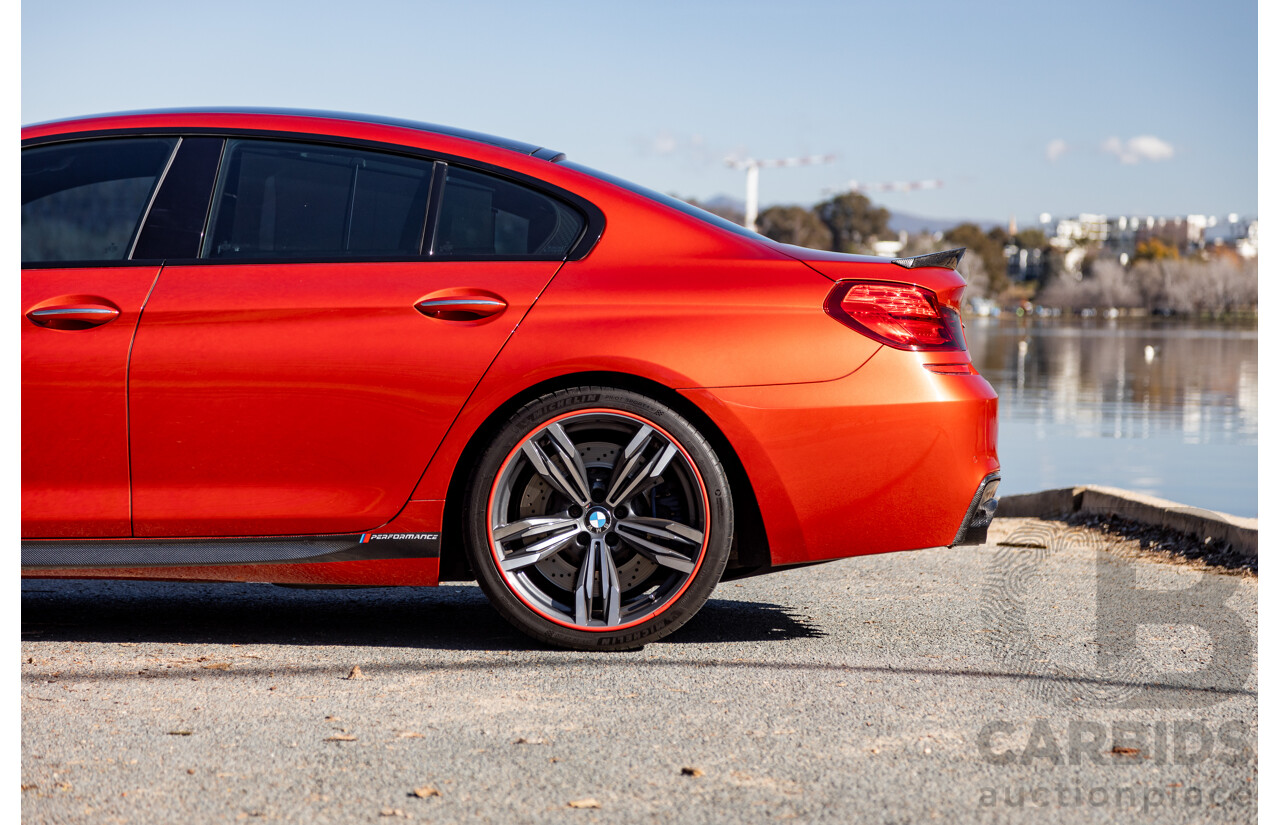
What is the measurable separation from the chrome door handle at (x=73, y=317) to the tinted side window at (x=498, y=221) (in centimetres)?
105

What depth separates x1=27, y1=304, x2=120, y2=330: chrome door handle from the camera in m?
3.87

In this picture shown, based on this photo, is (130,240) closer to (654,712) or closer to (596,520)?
(596,520)

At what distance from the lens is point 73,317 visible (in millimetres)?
3871

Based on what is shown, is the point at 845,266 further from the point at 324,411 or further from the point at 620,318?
the point at 324,411

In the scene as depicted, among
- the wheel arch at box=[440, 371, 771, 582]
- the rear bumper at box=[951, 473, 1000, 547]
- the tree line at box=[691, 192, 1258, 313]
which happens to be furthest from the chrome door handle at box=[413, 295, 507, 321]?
the tree line at box=[691, 192, 1258, 313]

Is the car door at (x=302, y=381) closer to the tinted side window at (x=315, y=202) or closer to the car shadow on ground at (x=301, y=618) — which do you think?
the tinted side window at (x=315, y=202)

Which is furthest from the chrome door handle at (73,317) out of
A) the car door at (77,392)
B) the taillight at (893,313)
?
the taillight at (893,313)

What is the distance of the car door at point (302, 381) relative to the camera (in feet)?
12.7

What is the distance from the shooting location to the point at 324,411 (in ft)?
12.8

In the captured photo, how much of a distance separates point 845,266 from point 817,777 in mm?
1817

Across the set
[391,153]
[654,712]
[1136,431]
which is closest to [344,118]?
[391,153]

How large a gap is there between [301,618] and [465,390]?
1375 millimetres

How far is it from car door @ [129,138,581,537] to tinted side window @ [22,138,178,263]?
1.01 feet
